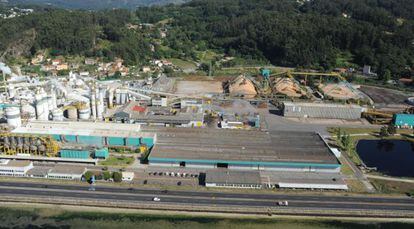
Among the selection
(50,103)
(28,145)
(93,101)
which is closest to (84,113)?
(93,101)

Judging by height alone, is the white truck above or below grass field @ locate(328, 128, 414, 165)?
below

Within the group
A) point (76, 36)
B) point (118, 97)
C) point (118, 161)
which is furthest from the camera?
point (76, 36)

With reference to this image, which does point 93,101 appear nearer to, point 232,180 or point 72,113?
point 72,113

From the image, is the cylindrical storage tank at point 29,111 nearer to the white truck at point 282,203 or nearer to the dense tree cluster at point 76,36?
the white truck at point 282,203

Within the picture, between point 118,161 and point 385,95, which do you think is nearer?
point 118,161

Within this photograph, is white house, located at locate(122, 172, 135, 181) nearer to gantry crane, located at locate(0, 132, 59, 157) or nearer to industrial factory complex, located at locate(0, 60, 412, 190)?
industrial factory complex, located at locate(0, 60, 412, 190)

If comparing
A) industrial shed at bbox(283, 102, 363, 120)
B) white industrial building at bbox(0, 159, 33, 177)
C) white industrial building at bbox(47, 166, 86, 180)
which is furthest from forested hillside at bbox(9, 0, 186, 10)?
white industrial building at bbox(47, 166, 86, 180)

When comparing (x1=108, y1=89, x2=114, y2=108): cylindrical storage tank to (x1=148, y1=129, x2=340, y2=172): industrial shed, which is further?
(x1=108, y1=89, x2=114, y2=108): cylindrical storage tank

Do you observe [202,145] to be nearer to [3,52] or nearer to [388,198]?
[388,198]
